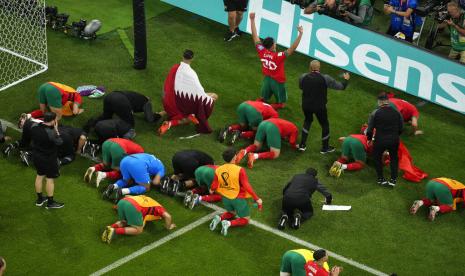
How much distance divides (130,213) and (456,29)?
9.16 m

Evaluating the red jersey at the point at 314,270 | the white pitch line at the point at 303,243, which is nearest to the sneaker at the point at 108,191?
the white pitch line at the point at 303,243

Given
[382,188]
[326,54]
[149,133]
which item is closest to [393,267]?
[382,188]

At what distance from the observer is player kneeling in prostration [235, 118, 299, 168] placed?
16.2 metres

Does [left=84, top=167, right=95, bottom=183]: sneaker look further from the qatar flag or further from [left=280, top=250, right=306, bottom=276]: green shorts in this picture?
[left=280, top=250, right=306, bottom=276]: green shorts

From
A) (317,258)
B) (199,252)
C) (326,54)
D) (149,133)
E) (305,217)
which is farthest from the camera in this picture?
(326,54)

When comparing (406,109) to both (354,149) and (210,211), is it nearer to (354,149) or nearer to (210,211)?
(354,149)

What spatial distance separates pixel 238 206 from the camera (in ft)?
46.4

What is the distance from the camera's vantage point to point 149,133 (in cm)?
1709

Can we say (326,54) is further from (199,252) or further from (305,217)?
(199,252)

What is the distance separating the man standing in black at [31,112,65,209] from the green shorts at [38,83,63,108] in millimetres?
2781

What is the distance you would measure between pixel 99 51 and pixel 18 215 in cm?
679

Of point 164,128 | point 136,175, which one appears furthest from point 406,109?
point 136,175

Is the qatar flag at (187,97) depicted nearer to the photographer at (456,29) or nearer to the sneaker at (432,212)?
the sneaker at (432,212)

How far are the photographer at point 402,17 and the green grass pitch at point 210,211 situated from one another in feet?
5.13
